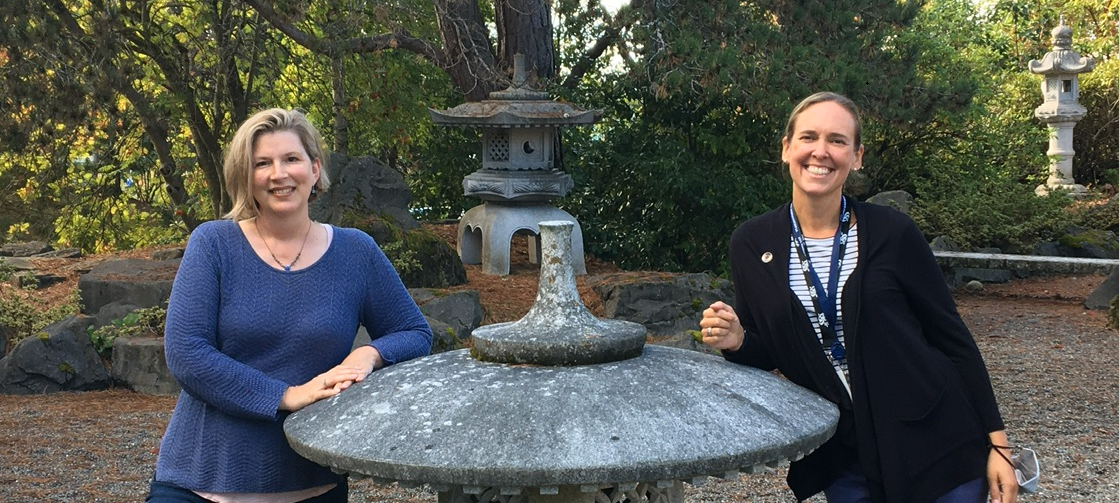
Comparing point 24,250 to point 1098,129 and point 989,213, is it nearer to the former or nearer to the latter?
point 989,213

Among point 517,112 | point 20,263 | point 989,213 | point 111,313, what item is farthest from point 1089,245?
point 20,263

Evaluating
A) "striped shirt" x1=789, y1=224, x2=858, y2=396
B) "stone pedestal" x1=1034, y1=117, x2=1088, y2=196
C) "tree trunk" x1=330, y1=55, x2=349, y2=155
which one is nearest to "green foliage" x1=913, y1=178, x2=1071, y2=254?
"stone pedestal" x1=1034, y1=117, x2=1088, y2=196

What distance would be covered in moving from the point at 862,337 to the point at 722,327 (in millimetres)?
325

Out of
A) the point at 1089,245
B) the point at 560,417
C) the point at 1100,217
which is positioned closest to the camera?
the point at 560,417

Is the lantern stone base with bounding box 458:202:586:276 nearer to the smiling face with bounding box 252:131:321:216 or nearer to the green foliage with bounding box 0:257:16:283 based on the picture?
the green foliage with bounding box 0:257:16:283

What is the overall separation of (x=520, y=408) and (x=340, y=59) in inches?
370

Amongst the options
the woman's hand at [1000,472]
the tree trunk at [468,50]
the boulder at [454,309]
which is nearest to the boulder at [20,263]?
the tree trunk at [468,50]

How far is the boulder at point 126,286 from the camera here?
835cm

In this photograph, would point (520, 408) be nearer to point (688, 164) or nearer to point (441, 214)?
point (688, 164)

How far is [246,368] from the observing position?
250cm

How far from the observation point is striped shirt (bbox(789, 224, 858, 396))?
2.53m

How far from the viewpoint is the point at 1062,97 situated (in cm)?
1844

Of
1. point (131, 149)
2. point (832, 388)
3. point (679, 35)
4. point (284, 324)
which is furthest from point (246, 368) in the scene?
point (131, 149)

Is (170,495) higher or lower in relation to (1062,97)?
lower
